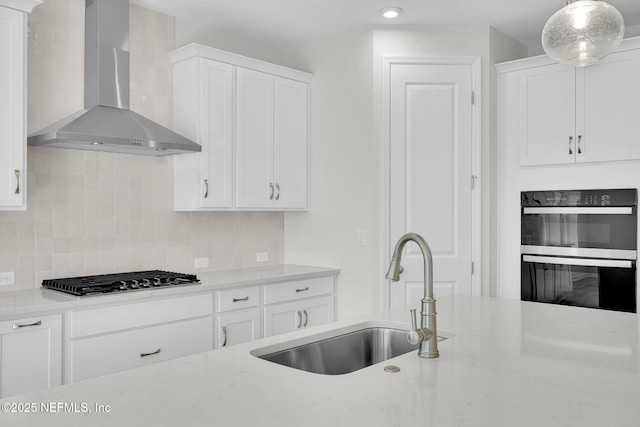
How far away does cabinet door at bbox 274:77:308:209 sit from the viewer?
4004mm

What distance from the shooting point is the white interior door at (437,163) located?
383 centimetres

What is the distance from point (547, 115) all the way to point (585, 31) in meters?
2.10

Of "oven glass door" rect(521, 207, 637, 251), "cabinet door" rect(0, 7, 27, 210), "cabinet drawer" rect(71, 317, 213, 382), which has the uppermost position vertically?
"cabinet door" rect(0, 7, 27, 210)

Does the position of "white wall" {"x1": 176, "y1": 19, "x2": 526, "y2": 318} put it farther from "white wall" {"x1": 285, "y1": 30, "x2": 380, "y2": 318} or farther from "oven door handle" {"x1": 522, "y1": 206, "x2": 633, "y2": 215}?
"oven door handle" {"x1": 522, "y1": 206, "x2": 633, "y2": 215}

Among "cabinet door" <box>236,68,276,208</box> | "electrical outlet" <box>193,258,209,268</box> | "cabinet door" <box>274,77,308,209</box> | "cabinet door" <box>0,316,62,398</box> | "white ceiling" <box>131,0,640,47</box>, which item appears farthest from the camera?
"cabinet door" <box>274,77,308,209</box>

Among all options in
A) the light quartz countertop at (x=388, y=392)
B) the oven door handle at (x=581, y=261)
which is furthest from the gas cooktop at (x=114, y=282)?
the oven door handle at (x=581, y=261)

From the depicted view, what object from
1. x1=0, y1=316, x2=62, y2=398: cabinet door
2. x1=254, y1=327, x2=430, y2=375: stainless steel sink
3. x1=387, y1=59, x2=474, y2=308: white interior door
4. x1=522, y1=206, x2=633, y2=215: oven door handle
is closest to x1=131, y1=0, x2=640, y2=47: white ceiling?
x1=387, y1=59, x2=474, y2=308: white interior door

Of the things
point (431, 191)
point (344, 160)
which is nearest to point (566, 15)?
point (431, 191)

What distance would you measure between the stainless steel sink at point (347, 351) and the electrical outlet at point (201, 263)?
208 cm

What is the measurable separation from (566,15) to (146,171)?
2.68 metres

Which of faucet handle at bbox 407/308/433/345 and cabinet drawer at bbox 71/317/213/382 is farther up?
faucet handle at bbox 407/308/433/345

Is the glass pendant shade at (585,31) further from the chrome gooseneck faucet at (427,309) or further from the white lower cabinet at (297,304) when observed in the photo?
the white lower cabinet at (297,304)

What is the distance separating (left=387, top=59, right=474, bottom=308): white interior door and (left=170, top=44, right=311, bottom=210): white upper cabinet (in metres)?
0.80

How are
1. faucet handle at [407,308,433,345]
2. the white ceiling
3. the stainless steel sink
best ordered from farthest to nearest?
the white ceiling
the stainless steel sink
faucet handle at [407,308,433,345]
